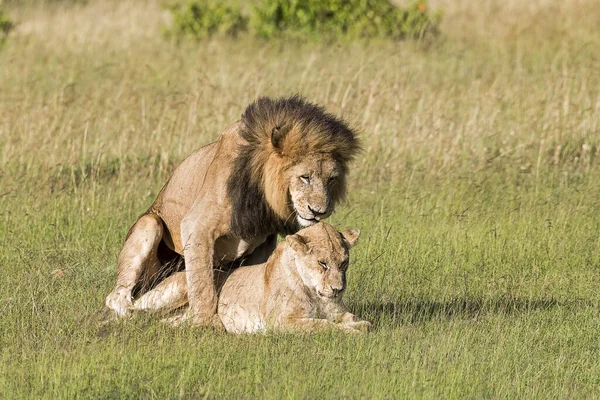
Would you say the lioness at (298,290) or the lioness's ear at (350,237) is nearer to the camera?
the lioness at (298,290)

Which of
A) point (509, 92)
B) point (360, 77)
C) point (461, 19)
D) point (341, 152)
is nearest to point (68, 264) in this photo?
point (341, 152)

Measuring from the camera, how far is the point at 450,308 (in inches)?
253

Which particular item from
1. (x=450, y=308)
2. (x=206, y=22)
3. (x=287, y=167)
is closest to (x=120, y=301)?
(x=287, y=167)

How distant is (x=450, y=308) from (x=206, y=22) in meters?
10.8

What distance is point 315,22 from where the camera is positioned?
16.1 metres

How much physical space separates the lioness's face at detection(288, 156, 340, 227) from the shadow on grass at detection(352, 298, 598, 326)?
0.68 meters

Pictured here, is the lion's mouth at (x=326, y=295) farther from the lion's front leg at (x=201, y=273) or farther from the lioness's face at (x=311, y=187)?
the lion's front leg at (x=201, y=273)

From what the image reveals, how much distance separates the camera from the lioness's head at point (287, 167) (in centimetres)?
604

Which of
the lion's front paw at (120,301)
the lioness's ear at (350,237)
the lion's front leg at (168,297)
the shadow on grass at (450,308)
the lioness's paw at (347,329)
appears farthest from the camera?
the lion's front leg at (168,297)

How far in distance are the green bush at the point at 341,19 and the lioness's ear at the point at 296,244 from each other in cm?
1000

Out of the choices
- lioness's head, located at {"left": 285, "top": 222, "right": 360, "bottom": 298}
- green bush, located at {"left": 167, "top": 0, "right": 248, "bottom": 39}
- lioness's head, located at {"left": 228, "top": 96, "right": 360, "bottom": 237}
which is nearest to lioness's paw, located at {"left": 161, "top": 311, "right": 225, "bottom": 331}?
lioness's head, located at {"left": 228, "top": 96, "right": 360, "bottom": 237}

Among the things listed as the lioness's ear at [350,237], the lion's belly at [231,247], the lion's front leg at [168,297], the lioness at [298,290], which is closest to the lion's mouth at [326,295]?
the lioness at [298,290]

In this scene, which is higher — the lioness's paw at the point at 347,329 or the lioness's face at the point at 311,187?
the lioness's face at the point at 311,187

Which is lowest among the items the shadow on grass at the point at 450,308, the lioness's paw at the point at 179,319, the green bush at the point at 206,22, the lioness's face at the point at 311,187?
the lioness's paw at the point at 179,319
